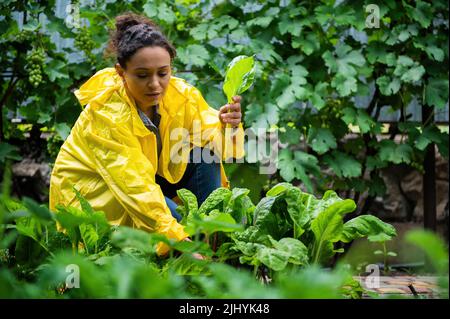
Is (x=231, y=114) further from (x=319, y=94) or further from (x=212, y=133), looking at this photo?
(x=319, y=94)

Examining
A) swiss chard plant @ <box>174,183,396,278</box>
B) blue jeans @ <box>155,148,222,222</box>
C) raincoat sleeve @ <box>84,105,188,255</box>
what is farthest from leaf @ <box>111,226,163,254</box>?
blue jeans @ <box>155,148,222,222</box>

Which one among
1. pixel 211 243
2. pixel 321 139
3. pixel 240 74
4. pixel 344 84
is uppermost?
pixel 344 84

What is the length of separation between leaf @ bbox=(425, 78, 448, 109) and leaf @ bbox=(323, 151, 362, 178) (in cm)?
54

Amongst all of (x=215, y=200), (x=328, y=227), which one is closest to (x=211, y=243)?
(x=215, y=200)

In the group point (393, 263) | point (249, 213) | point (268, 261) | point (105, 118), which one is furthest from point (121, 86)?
point (393, 263)

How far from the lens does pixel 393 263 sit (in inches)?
163

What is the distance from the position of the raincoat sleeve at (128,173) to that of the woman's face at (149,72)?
122 millimetres

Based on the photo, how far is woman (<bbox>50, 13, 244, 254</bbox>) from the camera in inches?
77.7

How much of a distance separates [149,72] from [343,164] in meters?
1.82

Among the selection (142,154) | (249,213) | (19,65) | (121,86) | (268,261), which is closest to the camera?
(268,261)

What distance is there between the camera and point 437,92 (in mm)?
3730

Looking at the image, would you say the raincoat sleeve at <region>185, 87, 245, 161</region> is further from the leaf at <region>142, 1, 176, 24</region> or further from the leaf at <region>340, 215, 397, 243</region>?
the leaf at <region>142, 1, 176, 24</region>
